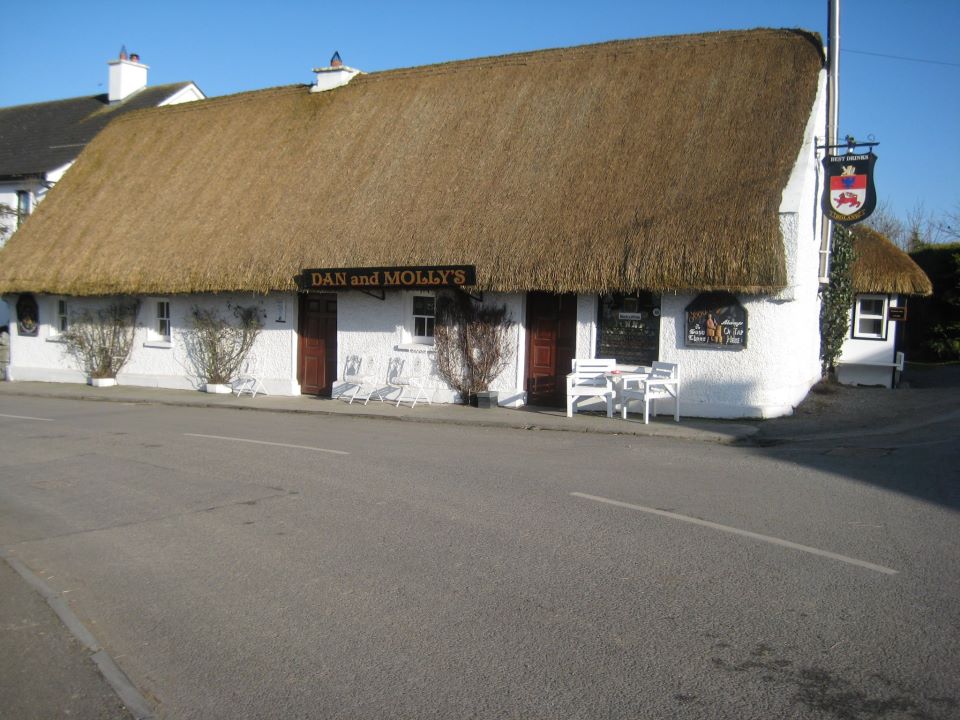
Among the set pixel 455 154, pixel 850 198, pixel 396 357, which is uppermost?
pixel 455 154

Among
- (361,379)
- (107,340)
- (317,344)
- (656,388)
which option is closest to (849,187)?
(656,388)

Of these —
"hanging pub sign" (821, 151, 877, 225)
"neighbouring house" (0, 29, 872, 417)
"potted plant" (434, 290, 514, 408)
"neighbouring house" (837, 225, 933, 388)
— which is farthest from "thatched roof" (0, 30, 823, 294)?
"neighbouring house" (837, 225, 933, 388)

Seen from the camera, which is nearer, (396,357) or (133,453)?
(133,453)

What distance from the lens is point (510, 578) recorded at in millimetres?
6082

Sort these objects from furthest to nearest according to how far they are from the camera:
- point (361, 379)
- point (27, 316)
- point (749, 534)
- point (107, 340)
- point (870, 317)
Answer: point (27, 316), point (107, 340), point (870, 317), point (361, 379), point (749, 534)

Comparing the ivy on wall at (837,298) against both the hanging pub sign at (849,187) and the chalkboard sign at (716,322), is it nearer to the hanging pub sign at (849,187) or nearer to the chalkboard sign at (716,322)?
the hanging pub sign at (849,187)

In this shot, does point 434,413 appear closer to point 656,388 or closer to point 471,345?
point 471,345

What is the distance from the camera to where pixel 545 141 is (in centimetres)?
1777

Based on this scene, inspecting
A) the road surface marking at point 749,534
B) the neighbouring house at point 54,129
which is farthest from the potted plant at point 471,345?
the neighbouring house at point 54,129

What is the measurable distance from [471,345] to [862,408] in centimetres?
745

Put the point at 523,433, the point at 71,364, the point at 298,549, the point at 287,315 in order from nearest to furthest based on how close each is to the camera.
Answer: the point at 298,549 → the point at 523,433 → the point at 287,315 → the point at 71,364

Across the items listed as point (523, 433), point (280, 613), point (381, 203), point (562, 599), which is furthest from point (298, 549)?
point (381, 203)

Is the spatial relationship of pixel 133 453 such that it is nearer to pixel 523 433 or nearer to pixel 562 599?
pixel 523 433

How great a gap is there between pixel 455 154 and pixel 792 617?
48.7ft
